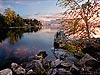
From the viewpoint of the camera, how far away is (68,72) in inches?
679

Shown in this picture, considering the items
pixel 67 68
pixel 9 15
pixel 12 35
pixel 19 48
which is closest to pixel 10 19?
pixel 9 15

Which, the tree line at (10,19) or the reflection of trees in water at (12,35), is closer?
the reflection of trees in water at (12,35)

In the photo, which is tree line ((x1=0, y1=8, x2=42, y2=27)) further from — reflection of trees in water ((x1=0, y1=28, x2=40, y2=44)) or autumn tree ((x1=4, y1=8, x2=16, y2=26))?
reflection of trees in water ((x1=0, y1=28, x2=40, y2=44))

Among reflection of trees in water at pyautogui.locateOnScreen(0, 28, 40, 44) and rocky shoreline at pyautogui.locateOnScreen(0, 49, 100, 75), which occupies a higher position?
rocky shoreline at pyautogui.locateOnScreen(0, 49, 100, 75)

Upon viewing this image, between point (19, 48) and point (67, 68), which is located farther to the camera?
point (19, 48)

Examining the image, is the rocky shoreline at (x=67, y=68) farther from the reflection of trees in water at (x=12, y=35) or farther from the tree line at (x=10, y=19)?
the tree line at (x=10, y=19)

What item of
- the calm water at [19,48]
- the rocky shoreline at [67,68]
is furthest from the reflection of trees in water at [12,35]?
the rocky shoreline at [67,68]

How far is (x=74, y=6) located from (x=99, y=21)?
84.6 inches

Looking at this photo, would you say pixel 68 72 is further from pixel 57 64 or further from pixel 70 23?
pixel 70 23

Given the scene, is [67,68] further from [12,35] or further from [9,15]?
[9,15]

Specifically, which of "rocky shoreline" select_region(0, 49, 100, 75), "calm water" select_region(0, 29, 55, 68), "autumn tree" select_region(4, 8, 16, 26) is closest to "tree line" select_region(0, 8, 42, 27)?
"autumn tree" select_region(4, 8, 16, 26)

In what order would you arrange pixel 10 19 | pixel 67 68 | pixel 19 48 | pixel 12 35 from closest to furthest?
pixel 67 68, pixel 19 48, pixel 12 35, pixel 10 19

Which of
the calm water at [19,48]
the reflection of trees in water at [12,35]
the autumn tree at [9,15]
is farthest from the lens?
the autumn tree at [9,15]

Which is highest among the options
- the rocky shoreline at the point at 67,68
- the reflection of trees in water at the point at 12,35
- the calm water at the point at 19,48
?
the rocky shoreline at the point at 67,68
